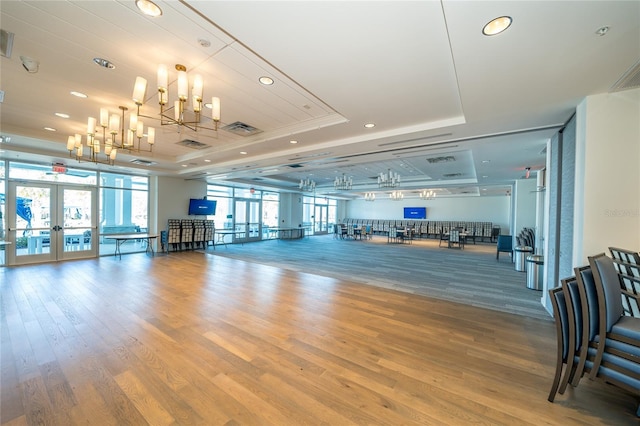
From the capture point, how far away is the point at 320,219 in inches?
678

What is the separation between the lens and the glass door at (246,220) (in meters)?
11.9

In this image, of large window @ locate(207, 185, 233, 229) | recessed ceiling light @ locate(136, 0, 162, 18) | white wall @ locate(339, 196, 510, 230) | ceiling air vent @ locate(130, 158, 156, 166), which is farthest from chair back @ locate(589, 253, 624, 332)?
white wall @ locate(339, 196, 510, 230)

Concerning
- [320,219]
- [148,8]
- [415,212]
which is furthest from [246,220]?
[148,8]

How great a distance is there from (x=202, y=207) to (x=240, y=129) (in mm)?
6667

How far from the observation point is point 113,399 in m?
1.85

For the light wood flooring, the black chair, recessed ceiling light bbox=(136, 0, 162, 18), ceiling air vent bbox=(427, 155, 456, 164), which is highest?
recessed ceiling light bbox=(136, 0, 162, 18)

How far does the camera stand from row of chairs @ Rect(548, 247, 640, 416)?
1.72m

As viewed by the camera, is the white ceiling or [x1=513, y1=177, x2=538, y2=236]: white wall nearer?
the white ceiling

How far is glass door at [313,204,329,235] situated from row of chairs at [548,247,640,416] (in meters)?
14.8

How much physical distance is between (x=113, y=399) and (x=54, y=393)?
19.3 inches

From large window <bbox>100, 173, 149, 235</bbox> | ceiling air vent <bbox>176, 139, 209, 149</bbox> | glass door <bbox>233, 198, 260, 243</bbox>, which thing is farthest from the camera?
glass door <bbox>233, 198, 260, 243</bbox>

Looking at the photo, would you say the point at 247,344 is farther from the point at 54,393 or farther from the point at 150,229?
the point at 150,229

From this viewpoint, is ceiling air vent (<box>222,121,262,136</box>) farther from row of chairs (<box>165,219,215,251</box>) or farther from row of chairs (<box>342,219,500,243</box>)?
row of chairs (<box>342,219,500,243</box>)

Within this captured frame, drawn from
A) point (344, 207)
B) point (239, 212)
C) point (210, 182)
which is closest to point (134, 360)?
point (210, 182)
